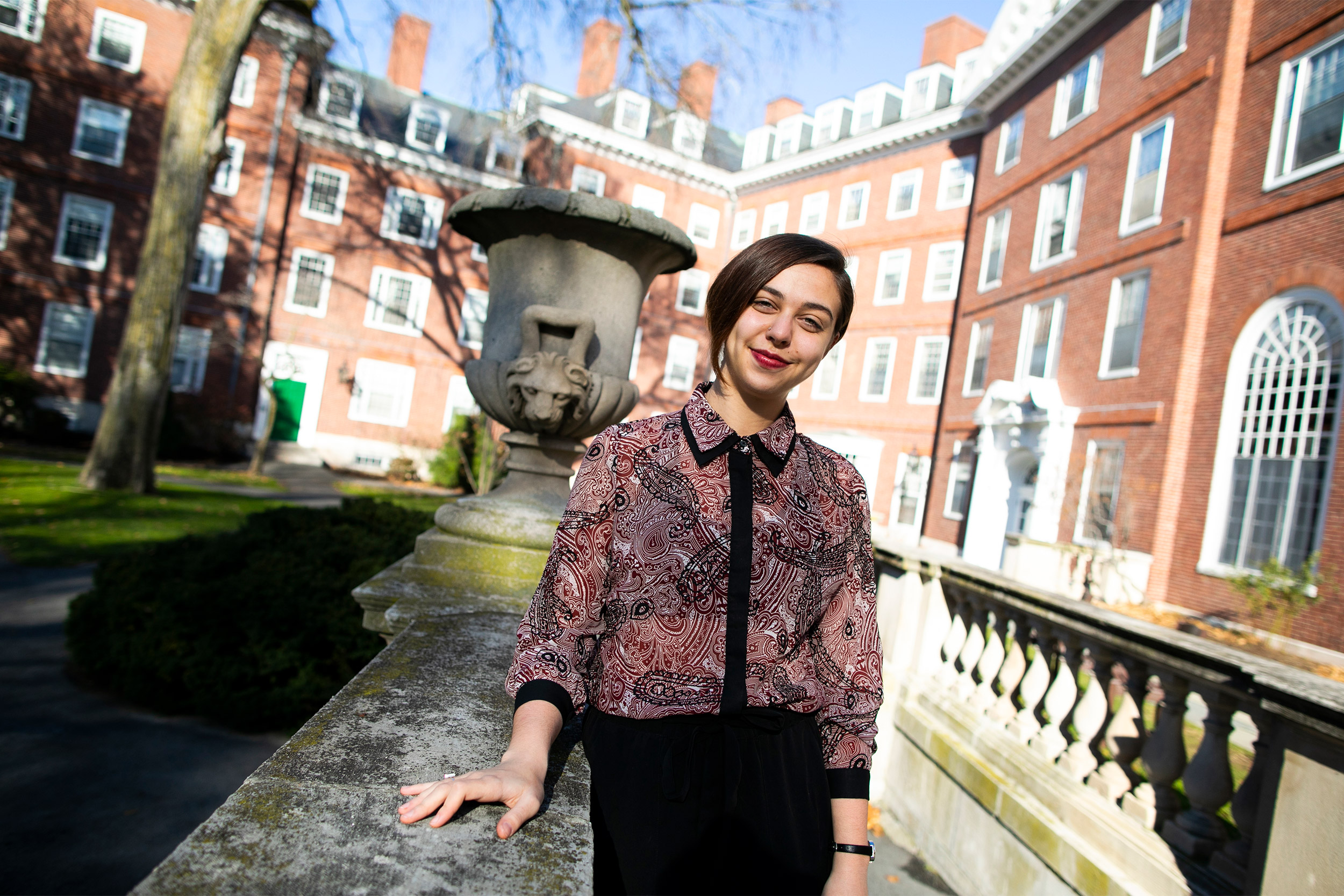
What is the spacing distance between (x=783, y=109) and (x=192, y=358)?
24.8m

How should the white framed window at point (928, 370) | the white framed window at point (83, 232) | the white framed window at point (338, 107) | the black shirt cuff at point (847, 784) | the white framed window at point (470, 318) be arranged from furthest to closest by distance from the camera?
the white framed window at point (470, 318) → the white framed window at point (338, 107) → the white framed window at point (928, 370) → the white framed window at point (83, 232) → the black shirt cuff at point (847, 784)

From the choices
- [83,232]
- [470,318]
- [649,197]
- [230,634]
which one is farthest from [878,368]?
[230,634]

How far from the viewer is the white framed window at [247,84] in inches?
907

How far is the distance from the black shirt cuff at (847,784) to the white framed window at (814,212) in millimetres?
29302

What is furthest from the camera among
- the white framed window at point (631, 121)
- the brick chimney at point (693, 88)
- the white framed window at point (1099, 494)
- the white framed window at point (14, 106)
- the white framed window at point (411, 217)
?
the white framed window at point (631, 121)

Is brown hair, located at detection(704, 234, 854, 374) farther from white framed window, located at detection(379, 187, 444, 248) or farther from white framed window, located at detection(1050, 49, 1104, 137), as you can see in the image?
white framed window, located at detection(379, 187, 444, 248)

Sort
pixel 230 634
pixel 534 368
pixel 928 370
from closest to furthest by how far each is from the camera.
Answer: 1. pixel 534 368
2. pixel 230 634
3. pixel 928 370

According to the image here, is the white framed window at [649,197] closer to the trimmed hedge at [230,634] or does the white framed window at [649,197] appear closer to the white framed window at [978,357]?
the white framed window at [978,357]

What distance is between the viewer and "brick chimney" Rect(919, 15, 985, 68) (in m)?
28.4

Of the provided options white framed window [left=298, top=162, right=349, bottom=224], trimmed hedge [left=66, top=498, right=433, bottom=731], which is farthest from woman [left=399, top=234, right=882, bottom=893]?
white framed window [left=298, top=162, right=349, bottom=224]

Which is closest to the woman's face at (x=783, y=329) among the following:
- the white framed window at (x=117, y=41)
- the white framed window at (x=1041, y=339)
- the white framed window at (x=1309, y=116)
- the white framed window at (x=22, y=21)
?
the white framed window at (x=1309, y=116)

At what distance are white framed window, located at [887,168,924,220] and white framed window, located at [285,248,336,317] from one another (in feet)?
60.6

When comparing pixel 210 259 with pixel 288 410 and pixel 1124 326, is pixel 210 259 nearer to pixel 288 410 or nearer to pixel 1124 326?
pixel 288 410

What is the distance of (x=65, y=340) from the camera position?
22062mm
